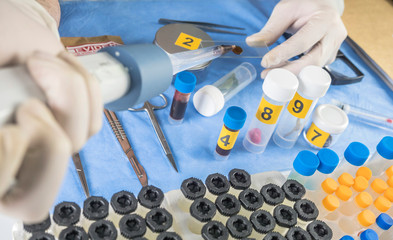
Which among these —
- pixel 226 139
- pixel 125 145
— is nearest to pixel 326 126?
pixel 226 139

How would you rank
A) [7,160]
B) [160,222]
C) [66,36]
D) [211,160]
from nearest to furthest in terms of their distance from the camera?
[7,160] < [160,222] < [211,160] < [66,36]

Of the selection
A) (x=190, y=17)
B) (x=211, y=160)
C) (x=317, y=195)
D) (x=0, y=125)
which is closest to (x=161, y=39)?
(x=190, y=17)

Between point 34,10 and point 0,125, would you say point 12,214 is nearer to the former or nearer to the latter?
point 0,125

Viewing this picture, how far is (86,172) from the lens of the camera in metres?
0.81

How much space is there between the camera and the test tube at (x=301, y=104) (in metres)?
0.86

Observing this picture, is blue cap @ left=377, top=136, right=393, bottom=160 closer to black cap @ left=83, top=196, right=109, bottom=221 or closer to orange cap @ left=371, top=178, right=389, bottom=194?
Answer: orange cap @ left=371, top=178, right=389, bottom=194

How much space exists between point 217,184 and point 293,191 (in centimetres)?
14

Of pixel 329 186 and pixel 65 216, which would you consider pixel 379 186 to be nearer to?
pixel 329 186

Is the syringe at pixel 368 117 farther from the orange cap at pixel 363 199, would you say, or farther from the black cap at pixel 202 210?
the black cap at pixel 202 210

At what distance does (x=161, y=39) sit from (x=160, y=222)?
60 cm

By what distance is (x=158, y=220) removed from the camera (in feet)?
2.00

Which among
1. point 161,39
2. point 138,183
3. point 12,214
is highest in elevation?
point 12,214

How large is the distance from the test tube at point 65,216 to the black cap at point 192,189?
0.18 m

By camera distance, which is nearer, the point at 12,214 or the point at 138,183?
the point at 12,214
